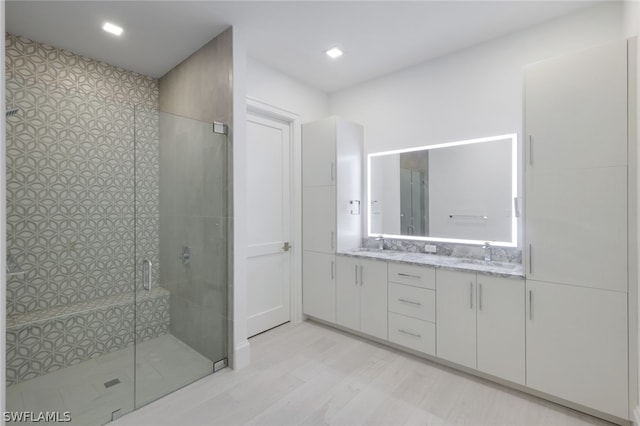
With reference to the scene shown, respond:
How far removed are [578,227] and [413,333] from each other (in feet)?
4.69

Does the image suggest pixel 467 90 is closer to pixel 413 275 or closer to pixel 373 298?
pixel 413 275

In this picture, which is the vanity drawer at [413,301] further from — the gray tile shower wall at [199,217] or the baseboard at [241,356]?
the gray tile shower wall at [199,217]

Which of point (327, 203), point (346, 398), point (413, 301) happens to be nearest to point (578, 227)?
point (413, 301)

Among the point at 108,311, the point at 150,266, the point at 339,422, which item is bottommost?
the point at 339,422

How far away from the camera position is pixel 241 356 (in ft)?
7.87

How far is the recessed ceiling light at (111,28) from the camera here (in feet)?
7.43

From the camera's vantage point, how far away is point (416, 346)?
8.27 feet

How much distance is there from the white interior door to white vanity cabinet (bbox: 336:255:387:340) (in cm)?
67

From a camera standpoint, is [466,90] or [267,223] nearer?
[466,90]

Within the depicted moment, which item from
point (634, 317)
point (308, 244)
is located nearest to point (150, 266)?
point (308, 244)

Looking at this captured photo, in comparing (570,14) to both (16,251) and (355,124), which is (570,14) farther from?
(16,251)

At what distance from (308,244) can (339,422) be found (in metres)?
1.82

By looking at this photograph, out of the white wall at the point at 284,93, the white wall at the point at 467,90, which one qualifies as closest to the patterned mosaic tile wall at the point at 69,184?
the white wall at the point at 284,93

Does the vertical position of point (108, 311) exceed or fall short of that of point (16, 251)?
it falls short
